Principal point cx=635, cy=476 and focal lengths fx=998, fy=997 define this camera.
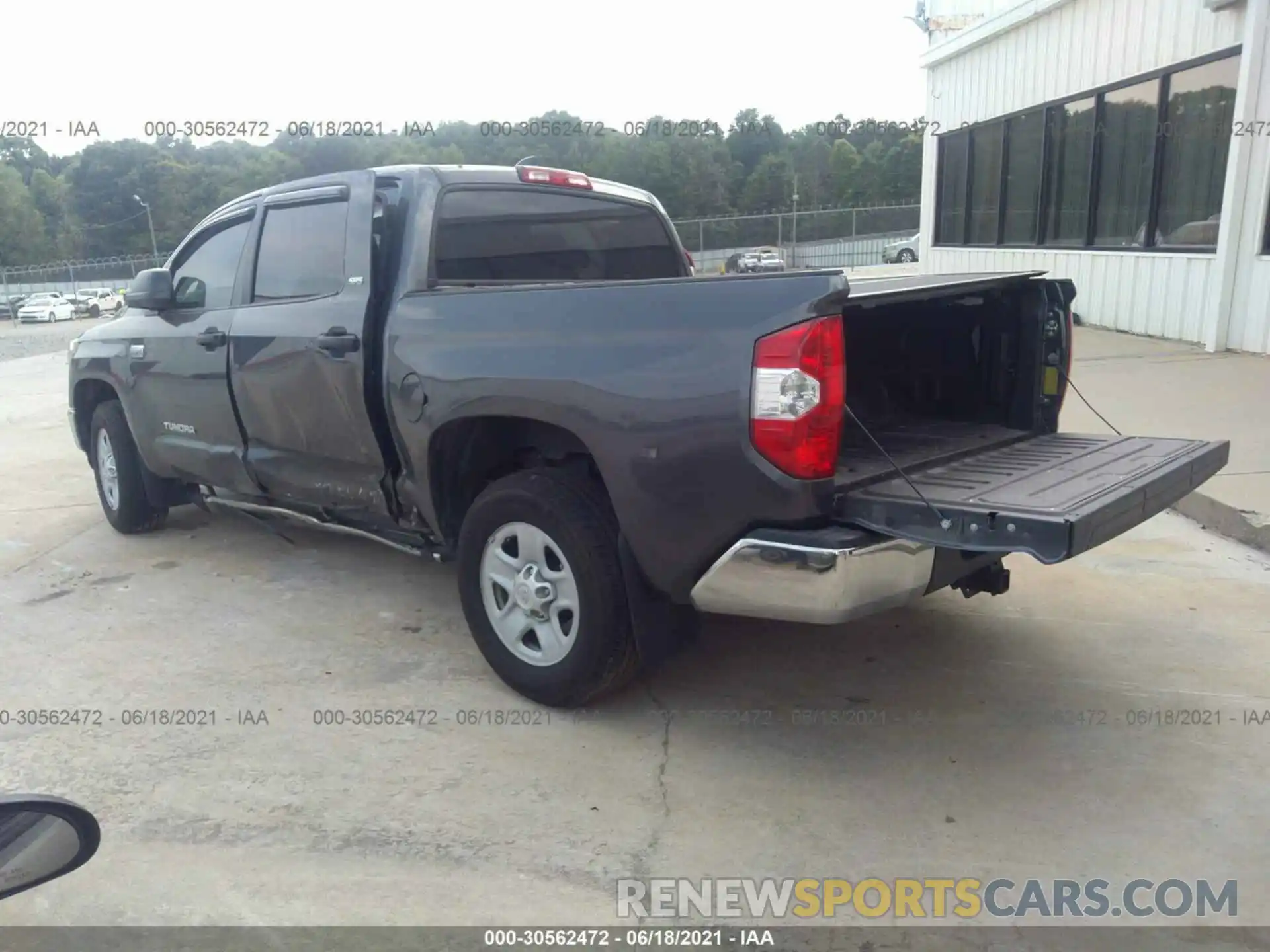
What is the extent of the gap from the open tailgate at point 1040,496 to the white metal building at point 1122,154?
7.54 meters

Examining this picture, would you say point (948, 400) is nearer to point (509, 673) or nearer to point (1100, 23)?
point (509, 673)

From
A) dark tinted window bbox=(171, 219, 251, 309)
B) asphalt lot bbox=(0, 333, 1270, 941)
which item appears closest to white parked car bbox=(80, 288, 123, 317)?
dark tinted window bbox=(171, 219, 251, 309)

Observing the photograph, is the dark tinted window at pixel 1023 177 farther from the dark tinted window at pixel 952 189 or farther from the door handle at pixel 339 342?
the door handle at pixel 339 342

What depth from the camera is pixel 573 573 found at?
328 cm

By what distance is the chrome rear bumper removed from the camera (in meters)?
2.69

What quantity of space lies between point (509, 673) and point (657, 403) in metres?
1.26

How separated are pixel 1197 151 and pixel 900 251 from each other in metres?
21.0

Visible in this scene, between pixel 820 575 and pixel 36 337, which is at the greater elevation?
pixel 820 575

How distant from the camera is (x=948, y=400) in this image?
13.6ft

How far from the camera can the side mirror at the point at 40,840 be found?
146 centimetres

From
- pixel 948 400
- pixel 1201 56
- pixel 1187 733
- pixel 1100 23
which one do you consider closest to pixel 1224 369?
pixel 1201 56

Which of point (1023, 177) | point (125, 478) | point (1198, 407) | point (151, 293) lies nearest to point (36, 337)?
point (1023, 177)

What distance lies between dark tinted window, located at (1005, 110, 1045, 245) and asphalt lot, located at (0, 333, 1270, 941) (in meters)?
10.4

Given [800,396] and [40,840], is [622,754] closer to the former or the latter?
[800,396]
